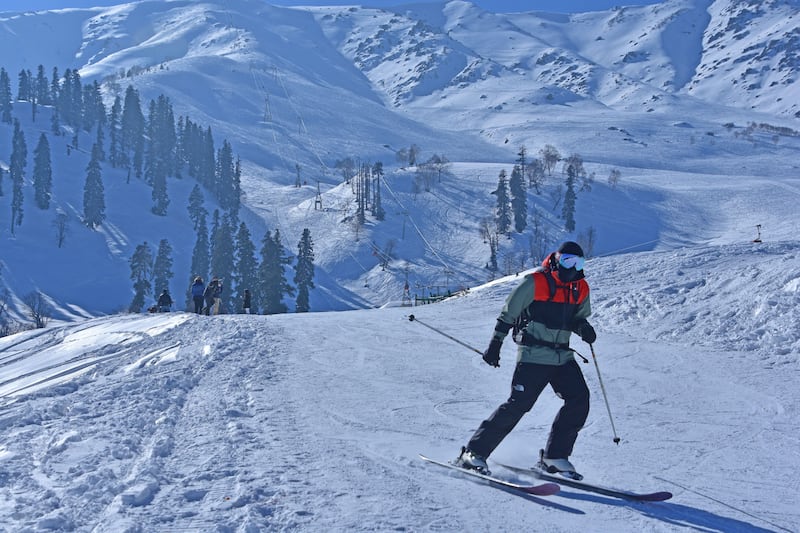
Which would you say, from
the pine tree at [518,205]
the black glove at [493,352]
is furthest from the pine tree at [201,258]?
the black glove at [493,352]

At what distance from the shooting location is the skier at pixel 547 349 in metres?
6.19

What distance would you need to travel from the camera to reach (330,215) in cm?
10869

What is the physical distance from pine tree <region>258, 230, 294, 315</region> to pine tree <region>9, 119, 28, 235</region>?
52.7m

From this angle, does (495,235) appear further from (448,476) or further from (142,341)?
(448,476)

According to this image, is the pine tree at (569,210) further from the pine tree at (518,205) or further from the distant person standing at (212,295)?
the distant person standing at (212,295)

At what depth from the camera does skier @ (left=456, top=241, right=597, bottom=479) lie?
6.19m

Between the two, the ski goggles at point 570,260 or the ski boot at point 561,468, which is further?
the ski boot at point 561,468

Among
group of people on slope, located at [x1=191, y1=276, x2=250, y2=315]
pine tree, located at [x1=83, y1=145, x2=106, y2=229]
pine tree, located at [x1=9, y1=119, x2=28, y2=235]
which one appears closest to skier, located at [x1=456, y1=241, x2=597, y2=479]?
group of people on slope, located at [x1=191, y1=276, x2=250, y2=315]

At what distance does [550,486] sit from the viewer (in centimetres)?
583

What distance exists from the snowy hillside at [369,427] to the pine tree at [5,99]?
121m

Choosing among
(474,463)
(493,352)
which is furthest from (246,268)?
(493,352)

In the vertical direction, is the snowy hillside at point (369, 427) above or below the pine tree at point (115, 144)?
below

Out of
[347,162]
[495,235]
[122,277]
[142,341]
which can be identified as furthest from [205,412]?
[347,162]

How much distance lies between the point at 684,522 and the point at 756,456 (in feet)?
8.55
